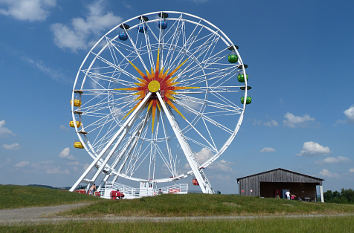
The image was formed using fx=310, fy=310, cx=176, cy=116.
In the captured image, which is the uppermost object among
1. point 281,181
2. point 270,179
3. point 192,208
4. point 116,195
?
point 270,179

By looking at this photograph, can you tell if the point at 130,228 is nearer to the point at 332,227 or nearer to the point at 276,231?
the point at 276,231

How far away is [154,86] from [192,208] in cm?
1429

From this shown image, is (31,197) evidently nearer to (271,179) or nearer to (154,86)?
(154,86)

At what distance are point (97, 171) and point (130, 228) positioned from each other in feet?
60.9

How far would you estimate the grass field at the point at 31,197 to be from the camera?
1729cm

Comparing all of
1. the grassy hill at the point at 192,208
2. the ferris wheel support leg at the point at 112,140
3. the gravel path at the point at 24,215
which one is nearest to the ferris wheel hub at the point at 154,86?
the ferris wheel support leg at the point at 112,140

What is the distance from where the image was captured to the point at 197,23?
88.5 feet

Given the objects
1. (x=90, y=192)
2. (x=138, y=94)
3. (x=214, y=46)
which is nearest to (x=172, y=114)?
(x=138, y=94)

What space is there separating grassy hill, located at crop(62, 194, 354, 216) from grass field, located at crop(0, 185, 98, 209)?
16.0 ft

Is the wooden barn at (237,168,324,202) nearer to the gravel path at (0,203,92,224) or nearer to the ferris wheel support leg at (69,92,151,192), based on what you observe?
the ferris wheel support leg at (69,92,151,192)

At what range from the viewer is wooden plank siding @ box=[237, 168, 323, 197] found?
96.6ft

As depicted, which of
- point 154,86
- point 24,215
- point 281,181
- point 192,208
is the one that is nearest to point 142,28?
point 154,86

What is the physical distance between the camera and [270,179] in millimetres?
29891

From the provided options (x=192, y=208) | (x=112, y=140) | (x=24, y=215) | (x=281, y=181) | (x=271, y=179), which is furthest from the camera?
(x=271, y=179)
